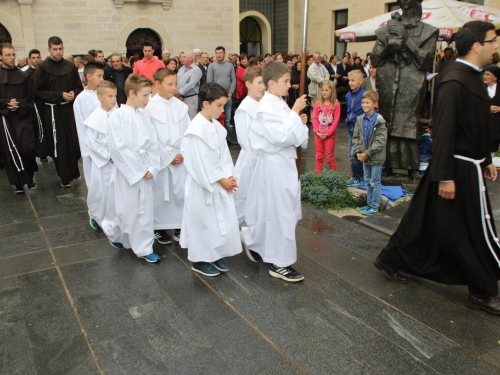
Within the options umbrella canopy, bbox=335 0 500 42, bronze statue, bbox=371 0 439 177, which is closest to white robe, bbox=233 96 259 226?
bronze statue, bbox=371 0 439 177

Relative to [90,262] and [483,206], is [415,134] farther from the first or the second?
[90,262]

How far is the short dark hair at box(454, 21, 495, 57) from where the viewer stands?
3.35m

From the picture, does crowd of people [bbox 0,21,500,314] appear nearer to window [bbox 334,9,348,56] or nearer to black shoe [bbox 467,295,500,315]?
black shoe [bbox 467,295,500,315]

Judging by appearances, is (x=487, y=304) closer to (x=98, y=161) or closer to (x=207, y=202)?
(x=207, y=202)

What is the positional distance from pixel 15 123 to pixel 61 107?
697 mm

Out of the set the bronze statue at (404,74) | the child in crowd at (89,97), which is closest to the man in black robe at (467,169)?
the bronze statue at (404,74)

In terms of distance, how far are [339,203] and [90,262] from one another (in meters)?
3.14

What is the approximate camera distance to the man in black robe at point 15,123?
22.3 ft

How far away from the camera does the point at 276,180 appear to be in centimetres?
399

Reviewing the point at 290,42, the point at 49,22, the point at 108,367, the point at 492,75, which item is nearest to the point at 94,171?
the point at 108,367

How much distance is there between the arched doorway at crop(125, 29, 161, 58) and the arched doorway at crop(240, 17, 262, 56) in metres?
5.53

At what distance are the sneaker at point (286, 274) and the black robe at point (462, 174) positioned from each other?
114 centimetres

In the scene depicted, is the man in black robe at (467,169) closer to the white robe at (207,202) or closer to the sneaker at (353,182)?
the white robe at (207,202)

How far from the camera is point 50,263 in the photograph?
14.8 feet
